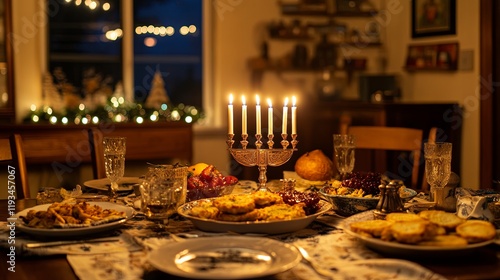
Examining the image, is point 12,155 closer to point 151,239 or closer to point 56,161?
point 151,239

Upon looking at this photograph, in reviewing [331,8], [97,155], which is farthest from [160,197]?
[331,8]

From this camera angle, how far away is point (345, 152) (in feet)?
7.09

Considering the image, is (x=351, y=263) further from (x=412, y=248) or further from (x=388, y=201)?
(x=388, y=201)

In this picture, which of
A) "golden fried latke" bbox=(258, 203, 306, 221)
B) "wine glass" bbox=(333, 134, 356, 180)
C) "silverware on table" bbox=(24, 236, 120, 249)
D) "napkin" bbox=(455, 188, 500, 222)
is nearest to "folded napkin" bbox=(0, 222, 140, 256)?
"silverware on table" bbox=(24, 236, 120, 249)

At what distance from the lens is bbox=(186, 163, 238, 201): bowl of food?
5.86 feet

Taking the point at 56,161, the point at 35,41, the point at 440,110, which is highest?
the point at 35,41

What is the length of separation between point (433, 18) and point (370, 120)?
952mm

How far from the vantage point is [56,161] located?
12.8 ft

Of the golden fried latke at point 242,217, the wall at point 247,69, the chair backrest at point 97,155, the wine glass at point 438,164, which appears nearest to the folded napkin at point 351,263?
the golden fried latke at point 242,217

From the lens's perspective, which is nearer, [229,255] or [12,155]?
[229,255]

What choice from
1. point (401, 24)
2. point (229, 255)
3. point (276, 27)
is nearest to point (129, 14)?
point (276, 27)

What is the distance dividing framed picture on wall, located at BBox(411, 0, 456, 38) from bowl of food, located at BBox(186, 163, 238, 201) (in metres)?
3.14

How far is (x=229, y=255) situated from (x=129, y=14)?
370 cm

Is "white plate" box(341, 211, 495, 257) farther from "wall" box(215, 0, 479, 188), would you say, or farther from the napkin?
"wall" box(215, 0, 479, 188)
